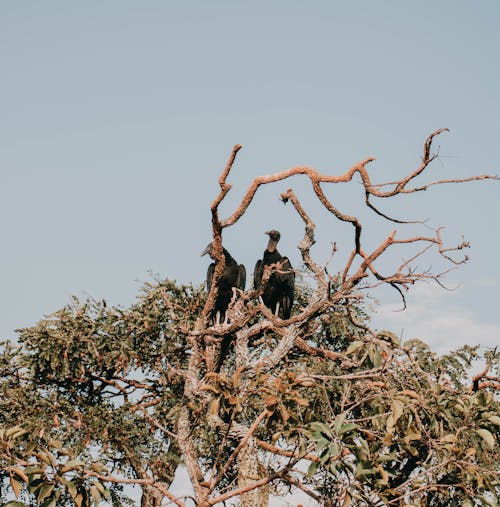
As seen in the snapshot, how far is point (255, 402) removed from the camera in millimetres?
13203

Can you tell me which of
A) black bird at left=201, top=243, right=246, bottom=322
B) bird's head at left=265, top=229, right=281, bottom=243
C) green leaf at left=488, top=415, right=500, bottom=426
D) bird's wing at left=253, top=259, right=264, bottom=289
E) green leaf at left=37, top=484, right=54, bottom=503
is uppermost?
bird's head at left=265, top=229, right=281, bottom=243

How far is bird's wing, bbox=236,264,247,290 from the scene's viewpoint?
12266 mm

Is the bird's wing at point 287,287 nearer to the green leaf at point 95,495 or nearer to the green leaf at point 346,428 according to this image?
the green leaf at point 346,428

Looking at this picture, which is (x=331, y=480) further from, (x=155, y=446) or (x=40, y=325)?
(x=40, y=325)

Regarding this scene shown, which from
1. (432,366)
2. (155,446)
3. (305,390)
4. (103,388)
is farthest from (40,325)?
(432,366)

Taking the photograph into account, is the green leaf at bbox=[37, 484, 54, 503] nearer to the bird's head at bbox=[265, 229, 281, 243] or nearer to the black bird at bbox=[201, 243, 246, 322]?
the black bird at bbox=[201, 243, 246, 322]

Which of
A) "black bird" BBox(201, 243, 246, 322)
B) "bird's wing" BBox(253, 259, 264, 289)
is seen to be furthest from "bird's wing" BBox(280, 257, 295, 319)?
"black bird" BBox(201, 243, 246, 322)

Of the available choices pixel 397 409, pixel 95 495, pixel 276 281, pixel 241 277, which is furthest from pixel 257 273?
pixel 95 495

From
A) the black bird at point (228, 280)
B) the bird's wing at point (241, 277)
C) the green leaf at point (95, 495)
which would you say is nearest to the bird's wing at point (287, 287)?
the bird's wing at point (241, 277)

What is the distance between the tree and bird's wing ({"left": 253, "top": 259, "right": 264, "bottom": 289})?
2.08 feet

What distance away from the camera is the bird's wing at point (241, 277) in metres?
12.3

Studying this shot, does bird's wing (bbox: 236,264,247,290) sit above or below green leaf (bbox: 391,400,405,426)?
above

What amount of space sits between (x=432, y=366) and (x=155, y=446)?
16.9 feet

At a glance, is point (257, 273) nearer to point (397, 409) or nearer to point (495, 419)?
point (495, 419)
